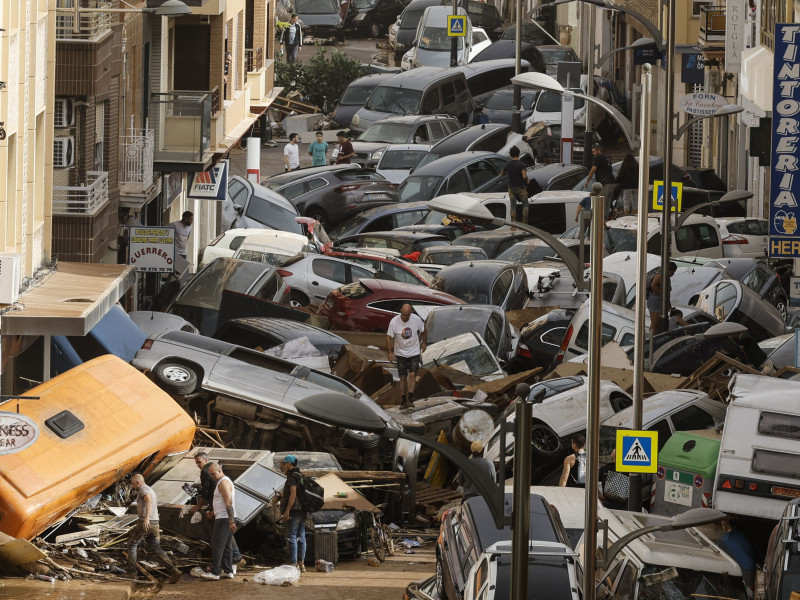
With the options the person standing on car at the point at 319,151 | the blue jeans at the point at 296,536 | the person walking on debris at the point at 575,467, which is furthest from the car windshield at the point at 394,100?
the blue jeans at the point at 296,536

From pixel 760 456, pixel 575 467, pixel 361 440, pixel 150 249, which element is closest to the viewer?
pixel 760 456

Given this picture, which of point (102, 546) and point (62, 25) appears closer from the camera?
point (102, 546)

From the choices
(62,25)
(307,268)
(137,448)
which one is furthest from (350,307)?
(137,448)

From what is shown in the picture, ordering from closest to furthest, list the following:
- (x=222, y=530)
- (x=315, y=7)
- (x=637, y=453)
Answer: (x=637, y=453)
(x=222, y=530)
(x=315, y=7)

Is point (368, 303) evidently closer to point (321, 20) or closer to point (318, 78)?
point (318, 78)

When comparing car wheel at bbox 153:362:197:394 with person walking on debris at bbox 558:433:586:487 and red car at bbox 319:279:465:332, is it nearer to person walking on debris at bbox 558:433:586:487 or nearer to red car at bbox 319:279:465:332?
person walking on debris at bbox 558:433:586:487

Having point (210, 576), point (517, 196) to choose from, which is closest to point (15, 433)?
point (210, 576)

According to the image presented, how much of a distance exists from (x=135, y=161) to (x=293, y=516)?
12.4 metres

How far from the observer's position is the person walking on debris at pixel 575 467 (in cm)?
1784

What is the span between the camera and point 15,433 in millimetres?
15391

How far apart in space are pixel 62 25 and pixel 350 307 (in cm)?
642

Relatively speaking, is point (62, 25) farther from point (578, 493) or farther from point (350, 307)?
point (578, 493)

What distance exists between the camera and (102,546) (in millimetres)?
16406

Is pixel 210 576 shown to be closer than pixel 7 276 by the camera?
Yes
